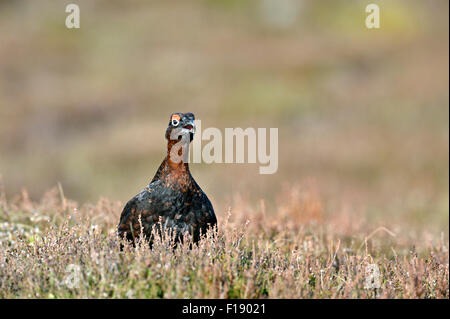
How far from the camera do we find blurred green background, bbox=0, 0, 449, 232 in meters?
21.1

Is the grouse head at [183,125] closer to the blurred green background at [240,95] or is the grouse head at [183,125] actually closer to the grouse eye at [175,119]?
the grouse eye at [175,119]

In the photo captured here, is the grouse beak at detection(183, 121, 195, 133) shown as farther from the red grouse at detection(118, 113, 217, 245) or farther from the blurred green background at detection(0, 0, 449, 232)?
the blurred green background at detection(0, 0, 449, 232)

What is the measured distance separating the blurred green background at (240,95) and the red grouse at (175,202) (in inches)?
191

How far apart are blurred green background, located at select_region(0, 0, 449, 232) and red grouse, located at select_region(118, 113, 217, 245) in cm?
485

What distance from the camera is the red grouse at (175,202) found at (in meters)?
6.25

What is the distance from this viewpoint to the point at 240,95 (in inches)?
1244

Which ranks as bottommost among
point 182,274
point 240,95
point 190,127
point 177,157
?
point 182,274

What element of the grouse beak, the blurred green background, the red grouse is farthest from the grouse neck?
the blurred green background

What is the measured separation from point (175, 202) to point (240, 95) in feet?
84.1

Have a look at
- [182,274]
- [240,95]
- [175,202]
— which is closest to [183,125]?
[175,202]

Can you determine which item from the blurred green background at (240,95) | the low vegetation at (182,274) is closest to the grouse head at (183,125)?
the low vegetation at (182,274)

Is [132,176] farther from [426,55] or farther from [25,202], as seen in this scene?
[426,55]

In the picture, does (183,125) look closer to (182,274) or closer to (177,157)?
(177,157)

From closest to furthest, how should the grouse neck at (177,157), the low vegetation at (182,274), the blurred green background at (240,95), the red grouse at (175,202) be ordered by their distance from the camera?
the low vegetation at (182,274) → the red grouse at (175,202) → the grouse neck at (177,157) → the blurred green background at (240,95)
